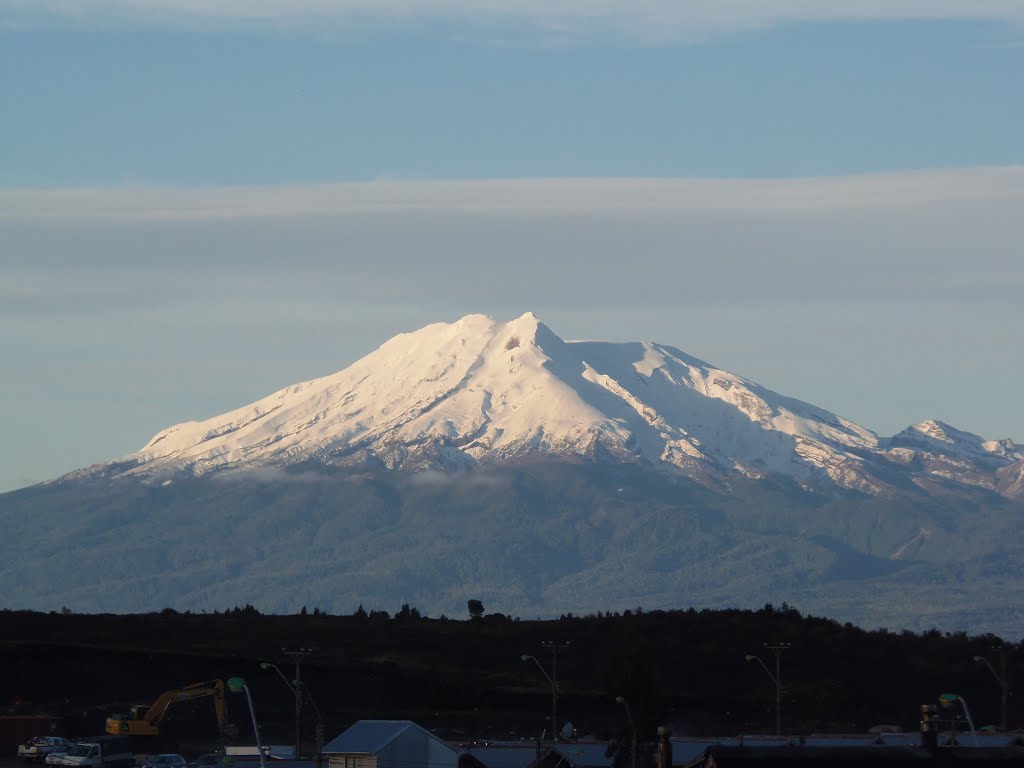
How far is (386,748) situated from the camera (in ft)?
280

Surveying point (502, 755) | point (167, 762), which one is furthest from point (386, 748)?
point (502, 755)

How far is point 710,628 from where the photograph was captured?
6791 inches

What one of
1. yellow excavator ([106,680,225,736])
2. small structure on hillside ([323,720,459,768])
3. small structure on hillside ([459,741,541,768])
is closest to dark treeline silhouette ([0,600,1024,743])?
yellow excavator ([106,680,225,736])

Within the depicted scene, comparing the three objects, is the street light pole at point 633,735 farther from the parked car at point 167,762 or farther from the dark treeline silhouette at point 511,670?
the parked car at point 167,762

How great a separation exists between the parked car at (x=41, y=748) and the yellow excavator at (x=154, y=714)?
36.3ft

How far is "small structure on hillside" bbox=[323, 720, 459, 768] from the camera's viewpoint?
3351 inches

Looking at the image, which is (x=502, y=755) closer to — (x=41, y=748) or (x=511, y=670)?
(x=41, y=748)

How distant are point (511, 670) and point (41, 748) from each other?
5924cm

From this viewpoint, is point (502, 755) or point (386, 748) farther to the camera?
point (502, 755)

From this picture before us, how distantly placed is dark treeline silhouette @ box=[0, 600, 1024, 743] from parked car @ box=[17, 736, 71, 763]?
529 inches

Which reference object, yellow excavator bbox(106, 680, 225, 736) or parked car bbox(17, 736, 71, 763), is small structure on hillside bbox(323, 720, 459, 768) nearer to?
parked car bbox(17, 736, 71, 763)

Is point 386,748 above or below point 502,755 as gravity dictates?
below

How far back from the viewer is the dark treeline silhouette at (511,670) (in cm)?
12862

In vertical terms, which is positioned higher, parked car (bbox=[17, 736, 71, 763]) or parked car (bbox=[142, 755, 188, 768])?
parked car (bbox=[17, 736, 71, 763])
